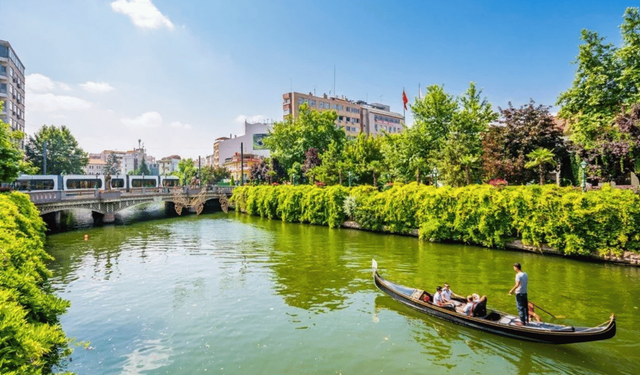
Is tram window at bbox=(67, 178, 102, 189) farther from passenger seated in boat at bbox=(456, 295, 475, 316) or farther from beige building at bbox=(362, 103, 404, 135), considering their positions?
beige building at bbox=(362, 103, 404, 135)

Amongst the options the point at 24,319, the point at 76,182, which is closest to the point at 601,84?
the point at 24,319

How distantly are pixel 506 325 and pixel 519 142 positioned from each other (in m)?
25.4

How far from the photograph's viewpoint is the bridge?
113 feet

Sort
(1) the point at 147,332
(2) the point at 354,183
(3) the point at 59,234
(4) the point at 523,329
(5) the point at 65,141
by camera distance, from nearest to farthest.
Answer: (4) the point at 523,329 → (1) the point at 147,332 → (3) the point at 59,234 → (2) the point at 354,183 → (5) the point at 65,141

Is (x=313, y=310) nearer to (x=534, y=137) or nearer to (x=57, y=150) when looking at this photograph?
(x=534, y=137)

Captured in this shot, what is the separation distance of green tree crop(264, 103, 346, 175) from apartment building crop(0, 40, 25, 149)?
133ft

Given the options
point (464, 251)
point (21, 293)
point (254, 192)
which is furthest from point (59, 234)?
point (464, 251)

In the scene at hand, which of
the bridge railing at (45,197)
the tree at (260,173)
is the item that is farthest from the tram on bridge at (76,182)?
the tree at (260,173)

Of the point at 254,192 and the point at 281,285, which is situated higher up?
the point at 254,192

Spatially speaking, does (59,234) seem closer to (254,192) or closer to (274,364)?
(254,192)

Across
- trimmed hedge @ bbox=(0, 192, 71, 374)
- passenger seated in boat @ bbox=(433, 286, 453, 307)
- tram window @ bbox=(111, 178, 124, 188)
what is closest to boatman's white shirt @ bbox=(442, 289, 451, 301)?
passenger seated in boat @ bbox=(433, 286, 453, 307)

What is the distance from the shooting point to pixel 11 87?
58.5 m

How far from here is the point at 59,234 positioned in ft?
114

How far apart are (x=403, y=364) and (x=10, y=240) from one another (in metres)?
12.3
